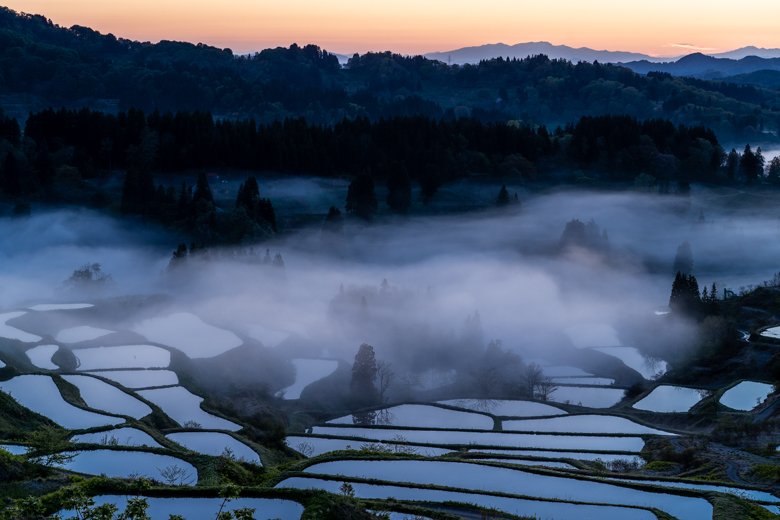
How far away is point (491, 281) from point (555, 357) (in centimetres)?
3651

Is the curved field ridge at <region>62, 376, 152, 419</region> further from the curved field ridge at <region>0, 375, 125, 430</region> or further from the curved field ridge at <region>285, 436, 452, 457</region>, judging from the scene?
the curved field ridge at <region>285, 436, 452, 457</region>

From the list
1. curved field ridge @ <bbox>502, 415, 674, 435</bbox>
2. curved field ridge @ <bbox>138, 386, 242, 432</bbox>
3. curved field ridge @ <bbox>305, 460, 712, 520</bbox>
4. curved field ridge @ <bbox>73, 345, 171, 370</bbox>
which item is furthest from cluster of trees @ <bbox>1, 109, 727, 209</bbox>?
curved field ridge @ <bbox>305, 460, 712, 520</bbox>

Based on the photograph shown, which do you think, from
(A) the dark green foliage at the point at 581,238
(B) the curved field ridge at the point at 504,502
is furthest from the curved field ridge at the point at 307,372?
(A) the dark green foliage at the point at 581,238

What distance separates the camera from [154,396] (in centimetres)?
4978

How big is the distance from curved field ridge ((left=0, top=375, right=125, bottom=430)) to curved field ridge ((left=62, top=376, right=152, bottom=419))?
1903 mm

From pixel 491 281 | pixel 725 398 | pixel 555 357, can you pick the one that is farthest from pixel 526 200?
pixel 725 398

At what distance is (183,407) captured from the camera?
1912 inches

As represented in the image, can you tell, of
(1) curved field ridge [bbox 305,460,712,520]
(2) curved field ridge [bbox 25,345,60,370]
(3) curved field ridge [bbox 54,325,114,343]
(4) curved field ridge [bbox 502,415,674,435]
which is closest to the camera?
(1) curved field ridge [bbox 305,460,712,520]

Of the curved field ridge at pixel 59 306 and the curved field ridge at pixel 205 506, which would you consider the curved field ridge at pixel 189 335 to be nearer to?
the curved field ridge at pixel 59 306

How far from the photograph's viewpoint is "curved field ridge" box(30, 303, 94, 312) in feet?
232

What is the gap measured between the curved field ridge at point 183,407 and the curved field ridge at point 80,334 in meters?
14.8

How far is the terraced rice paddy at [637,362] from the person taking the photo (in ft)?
250

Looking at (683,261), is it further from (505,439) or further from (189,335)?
(505,439)

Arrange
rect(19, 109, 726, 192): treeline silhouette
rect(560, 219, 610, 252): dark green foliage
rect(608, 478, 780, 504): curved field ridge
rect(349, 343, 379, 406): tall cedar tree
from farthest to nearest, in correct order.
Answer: rect(560, 219, 610, 252): dark green foliage, rect(19, 109, 726, 192): treeline silhouette, rect(349, 343, 379, 406): tall cedar tree, rect(608, 478, 780, 504): curved field ridge
